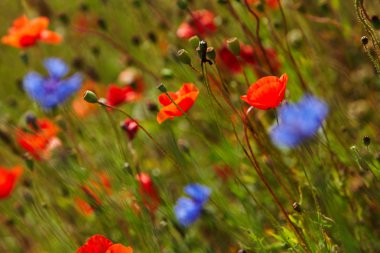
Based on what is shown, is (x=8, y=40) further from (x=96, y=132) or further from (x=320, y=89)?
(x=320, y=89)

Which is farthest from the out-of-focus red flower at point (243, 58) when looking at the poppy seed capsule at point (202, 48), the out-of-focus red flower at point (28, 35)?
the poppy seed capsule at point (202, 48)

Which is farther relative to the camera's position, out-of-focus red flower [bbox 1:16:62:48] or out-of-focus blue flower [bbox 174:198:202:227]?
out-of-focus red flower [bbox 1:16:62:48]

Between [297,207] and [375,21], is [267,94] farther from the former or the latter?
[375,21]

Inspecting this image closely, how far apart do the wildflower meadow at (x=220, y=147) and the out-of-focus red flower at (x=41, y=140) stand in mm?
11

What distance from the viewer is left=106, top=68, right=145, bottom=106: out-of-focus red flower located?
2433 millimetres

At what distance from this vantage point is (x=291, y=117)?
4.66ft

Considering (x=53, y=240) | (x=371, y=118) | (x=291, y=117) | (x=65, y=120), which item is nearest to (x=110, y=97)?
(x=65, y=120)

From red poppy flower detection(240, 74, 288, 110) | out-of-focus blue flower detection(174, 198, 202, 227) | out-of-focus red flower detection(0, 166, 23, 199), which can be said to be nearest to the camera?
red poppy flower detection(240, 74, 288, 110)

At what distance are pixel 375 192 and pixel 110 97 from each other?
1044 mm

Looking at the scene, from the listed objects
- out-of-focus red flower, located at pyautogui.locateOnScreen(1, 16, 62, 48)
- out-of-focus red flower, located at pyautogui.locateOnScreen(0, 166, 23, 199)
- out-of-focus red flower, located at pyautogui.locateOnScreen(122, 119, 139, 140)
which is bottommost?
out-of-focus red flower, located at pyautogui.locateOnScreen(122, 119, 139, 140)

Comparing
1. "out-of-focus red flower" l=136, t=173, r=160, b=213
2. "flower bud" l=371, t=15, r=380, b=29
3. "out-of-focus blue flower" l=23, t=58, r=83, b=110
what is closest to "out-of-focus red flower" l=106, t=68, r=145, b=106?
"out-of-focus blue flower" l=23, t=58, r=83, b=110

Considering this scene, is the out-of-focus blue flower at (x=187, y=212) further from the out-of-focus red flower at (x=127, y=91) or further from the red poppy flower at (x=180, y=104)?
the out-of-focus red flower at (x=127, y=91)

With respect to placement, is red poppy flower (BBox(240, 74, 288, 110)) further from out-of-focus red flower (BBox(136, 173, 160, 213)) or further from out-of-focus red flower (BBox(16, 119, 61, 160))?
out-of-focus red flower (BBox(16, 119, 61, 160))

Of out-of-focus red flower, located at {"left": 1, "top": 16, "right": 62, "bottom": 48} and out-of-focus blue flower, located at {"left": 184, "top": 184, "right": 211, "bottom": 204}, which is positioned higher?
out-of-focus red flower, located at {"left": 1, "top": 16, "right": 62, "bottom": 48}
